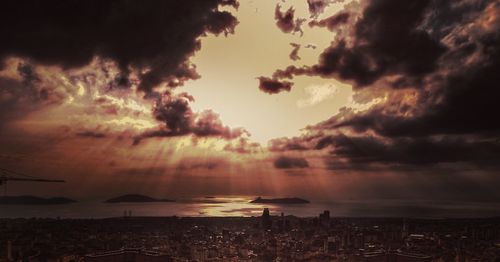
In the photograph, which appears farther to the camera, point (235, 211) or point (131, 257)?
point (235, 211)

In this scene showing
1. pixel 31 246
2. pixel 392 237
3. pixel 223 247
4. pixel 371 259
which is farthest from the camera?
pixel 392 237

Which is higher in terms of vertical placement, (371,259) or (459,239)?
(371,259)

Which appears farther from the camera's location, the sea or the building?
the sea

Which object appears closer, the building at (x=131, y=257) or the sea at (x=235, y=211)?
the building at (x=131, y=257)

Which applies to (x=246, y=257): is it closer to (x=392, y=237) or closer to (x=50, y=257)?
(x=50, y=257)

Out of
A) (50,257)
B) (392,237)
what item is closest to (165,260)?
(50,257)

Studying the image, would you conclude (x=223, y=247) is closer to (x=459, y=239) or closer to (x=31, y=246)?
(x=31, y=246)

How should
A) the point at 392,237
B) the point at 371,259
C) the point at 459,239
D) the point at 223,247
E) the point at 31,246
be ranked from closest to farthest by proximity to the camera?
the point at 371,259 → the point at 31,246 → the point at 223,247 → the point at 459,239 → the point at 392,237

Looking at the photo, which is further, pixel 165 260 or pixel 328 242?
pixel 328 242

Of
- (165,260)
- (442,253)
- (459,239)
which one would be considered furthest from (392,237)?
(165,260)
